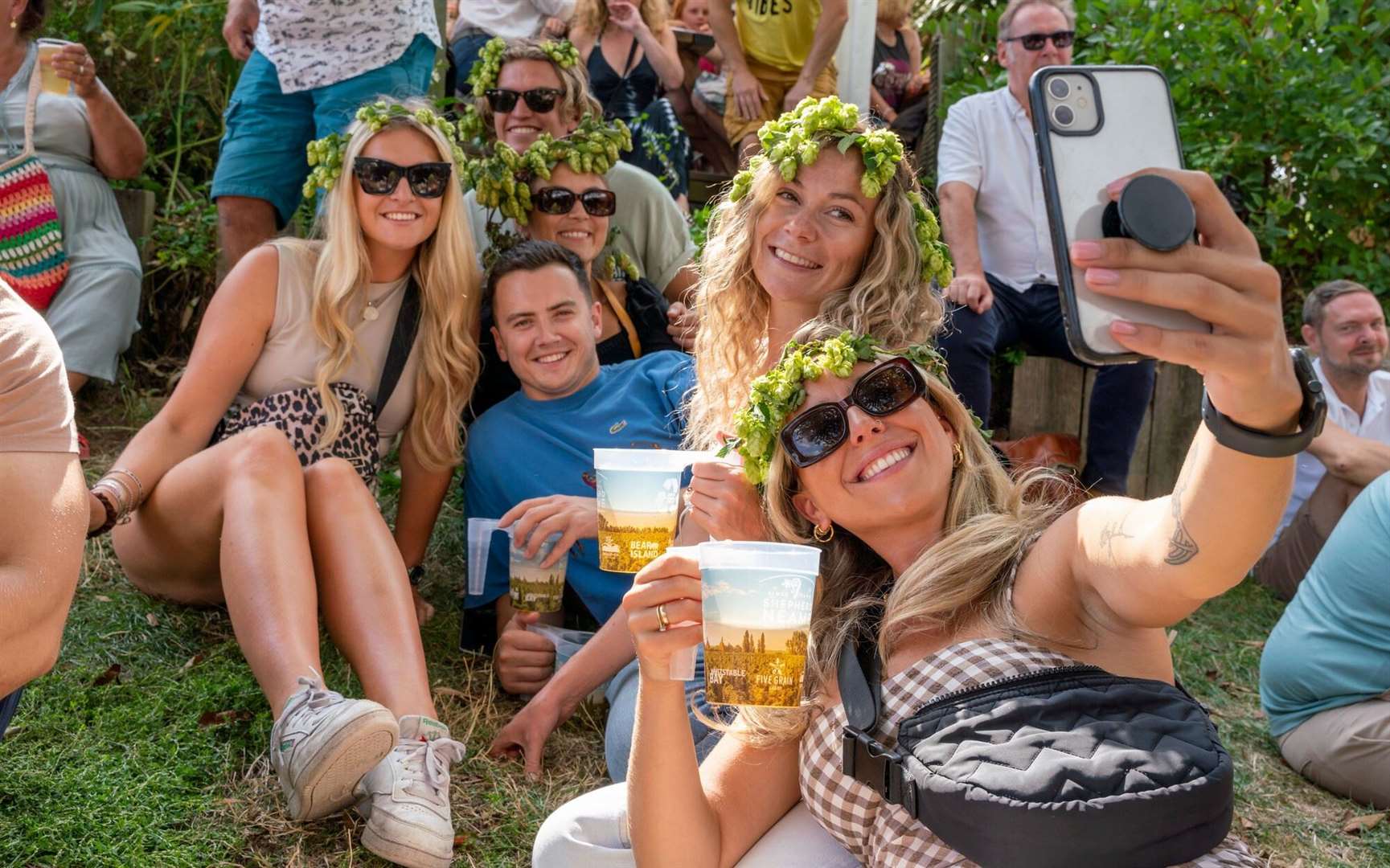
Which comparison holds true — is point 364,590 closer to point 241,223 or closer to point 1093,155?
point 241,223

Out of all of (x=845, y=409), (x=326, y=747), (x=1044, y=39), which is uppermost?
(x=1044, y=39)

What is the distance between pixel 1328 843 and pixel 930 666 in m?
1.95

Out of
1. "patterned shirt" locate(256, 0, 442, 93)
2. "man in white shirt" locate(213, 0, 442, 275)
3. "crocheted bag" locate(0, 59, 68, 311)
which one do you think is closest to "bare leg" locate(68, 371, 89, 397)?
"crocheted bag" locate(0, 59, 68, 311)

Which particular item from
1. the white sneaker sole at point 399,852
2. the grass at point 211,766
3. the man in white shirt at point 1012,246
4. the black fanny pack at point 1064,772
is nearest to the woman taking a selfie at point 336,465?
the white sneaker sole at point 399,852

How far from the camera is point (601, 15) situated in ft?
19.9

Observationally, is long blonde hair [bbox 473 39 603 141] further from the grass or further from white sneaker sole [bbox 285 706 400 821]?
white sneaker sole [bbox 285 706 400 821]

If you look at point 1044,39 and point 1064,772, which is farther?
point 1044,39

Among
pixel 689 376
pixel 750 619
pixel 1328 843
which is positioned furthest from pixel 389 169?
pixel 1328 843

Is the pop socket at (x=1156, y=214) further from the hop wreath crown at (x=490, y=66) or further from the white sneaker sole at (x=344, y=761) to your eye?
→ the hop wreath crown at (x=490, y=66)

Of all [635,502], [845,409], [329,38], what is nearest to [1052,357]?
[329,38]

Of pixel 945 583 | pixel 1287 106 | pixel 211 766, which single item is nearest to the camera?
pixel 945 583

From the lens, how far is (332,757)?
2.77 m

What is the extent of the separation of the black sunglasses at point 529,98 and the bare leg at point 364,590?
1789mm

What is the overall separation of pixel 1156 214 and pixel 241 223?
4.01m
